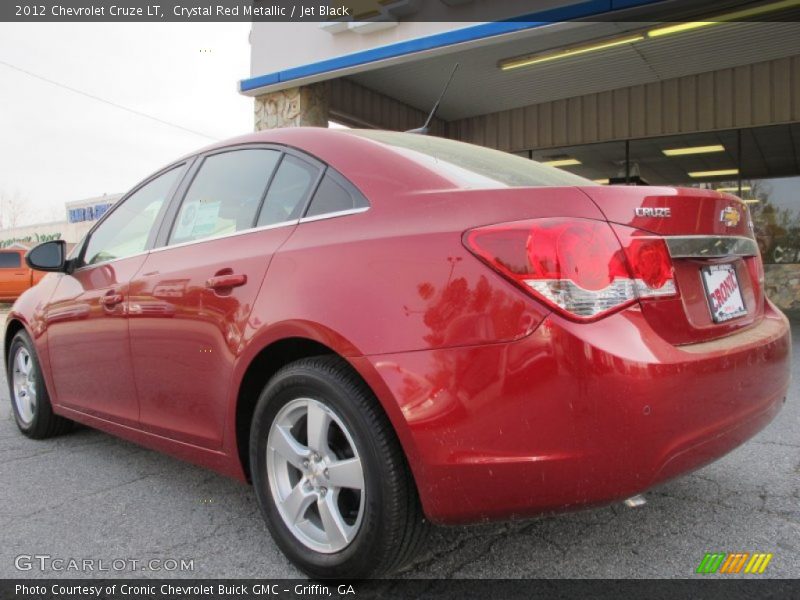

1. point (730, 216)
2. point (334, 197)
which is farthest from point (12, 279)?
point (730, 216)

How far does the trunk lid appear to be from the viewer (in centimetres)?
179

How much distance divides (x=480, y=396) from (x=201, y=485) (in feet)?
6.08

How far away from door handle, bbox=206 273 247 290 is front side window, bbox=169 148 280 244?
0.75 feet

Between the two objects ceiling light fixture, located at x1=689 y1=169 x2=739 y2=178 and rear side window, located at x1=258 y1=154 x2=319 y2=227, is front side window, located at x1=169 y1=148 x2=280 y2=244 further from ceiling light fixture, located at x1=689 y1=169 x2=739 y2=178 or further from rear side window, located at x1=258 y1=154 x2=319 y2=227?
ceiling light fixture, located at x1=689 y1=169 x2=739 y2=178

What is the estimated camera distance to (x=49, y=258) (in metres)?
3.54

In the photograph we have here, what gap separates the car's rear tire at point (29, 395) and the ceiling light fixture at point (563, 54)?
7863mm

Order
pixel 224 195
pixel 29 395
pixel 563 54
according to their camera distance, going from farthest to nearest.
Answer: pixel 563 54
pixel 29 395
pixel 224 195

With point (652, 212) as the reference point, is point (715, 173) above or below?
above

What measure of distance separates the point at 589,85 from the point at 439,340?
10.3 meters

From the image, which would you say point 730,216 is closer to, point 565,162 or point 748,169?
point 748,169

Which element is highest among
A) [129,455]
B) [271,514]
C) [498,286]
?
[498,286]

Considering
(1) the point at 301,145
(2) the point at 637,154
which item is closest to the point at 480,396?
(1) the point at 301,145

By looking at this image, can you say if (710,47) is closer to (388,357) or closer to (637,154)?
(637,154)

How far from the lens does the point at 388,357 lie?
5.88 ft
